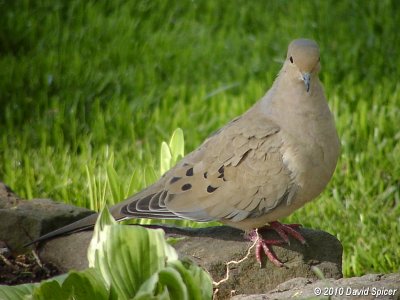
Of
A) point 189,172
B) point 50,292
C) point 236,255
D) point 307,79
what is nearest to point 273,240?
point 236,255

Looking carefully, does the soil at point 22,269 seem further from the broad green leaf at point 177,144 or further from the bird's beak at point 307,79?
the bird's beak at point 307,79

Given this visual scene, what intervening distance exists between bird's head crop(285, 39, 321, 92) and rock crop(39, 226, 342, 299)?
738 millimetres

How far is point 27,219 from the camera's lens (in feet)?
13.7

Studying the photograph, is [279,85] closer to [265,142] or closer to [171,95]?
[265,142]

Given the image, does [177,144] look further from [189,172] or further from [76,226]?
[76,226]

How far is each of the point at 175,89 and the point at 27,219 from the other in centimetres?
258

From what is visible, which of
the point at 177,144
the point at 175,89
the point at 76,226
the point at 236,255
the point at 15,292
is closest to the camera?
the point at 15,292

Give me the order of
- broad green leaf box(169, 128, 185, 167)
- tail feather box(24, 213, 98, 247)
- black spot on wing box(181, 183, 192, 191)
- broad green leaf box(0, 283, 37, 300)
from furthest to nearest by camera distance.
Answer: broad green leaf box(169, 128, 185, 167)
black spot on wing box(181, 183, 192, 191)
tail feather box(24, 213, 98, 247)
broad green leaf box(0, 283, 37, 300)

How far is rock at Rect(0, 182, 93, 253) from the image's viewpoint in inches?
163

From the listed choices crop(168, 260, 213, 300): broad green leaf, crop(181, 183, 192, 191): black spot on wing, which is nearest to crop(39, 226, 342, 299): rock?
Result: crop(181, 183, 192, 191): black spot on wing

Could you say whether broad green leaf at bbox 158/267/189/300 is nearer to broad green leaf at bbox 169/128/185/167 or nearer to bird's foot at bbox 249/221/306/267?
bird's foot at bbox 249/221/306/267

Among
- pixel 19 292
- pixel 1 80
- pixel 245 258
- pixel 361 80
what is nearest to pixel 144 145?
pixel 1 80

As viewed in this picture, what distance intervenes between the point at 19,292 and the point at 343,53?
4135 millimetres

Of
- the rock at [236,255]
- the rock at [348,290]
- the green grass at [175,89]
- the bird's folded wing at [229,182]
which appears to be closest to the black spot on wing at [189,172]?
the bird's folded wing at [229,182]
